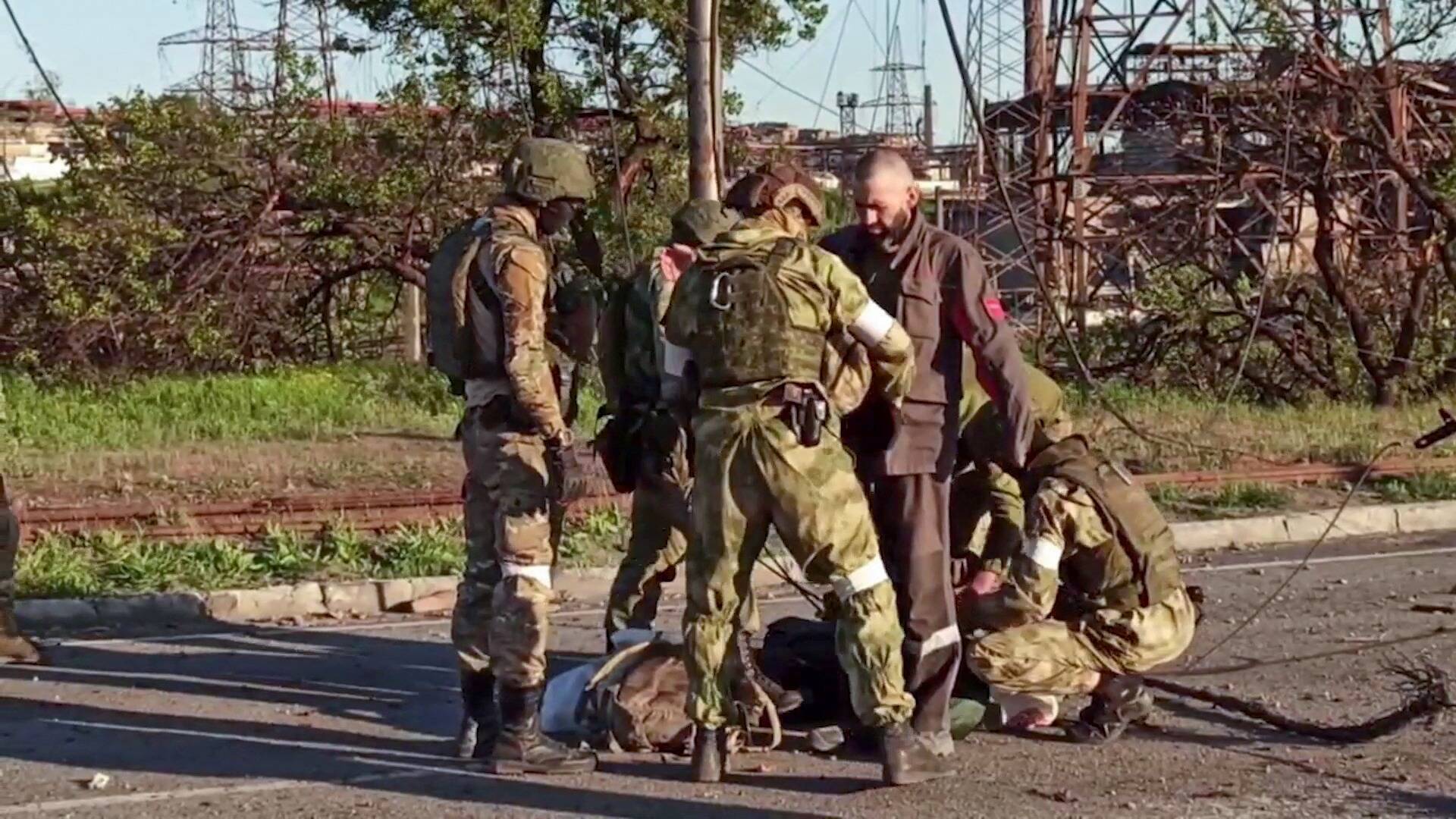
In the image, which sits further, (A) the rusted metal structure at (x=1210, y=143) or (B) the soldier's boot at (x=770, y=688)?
(A) the rusted metal structure at (x=1210, y=143)

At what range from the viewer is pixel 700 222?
7.29m

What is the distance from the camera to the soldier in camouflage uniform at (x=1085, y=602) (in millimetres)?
6680

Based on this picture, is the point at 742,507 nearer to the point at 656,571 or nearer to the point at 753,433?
the point at 753,433

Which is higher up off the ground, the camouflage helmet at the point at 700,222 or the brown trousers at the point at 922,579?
the camouflage helmet at the point at 700,222

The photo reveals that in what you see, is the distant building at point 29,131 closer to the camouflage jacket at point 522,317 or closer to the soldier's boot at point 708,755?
the camouflage jacket at point 522,317

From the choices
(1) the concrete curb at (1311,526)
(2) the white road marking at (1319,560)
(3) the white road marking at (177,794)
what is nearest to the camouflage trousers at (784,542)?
(3) the white road marking at (177,794)

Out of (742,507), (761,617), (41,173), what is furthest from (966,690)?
(41,173)

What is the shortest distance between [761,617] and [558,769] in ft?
10.6

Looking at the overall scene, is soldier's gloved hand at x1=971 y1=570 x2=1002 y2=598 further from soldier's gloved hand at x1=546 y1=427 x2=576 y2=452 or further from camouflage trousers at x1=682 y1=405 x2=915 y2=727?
soldier's gloved hand at x1=546 y1=427 x2=576 y2=452

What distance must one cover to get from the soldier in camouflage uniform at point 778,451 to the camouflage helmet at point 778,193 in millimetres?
91

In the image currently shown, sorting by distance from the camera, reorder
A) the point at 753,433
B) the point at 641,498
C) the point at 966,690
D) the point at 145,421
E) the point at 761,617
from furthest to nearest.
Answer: the point at 145,421 → the point at 761,617 → the point at 641,498 → the point at 966,690 → the point at 753,433

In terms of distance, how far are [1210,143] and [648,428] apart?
12721mm

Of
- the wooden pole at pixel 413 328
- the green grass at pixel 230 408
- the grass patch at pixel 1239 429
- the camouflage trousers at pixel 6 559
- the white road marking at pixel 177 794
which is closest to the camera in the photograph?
the white road marking at pixel 177 794

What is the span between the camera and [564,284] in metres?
6.96
